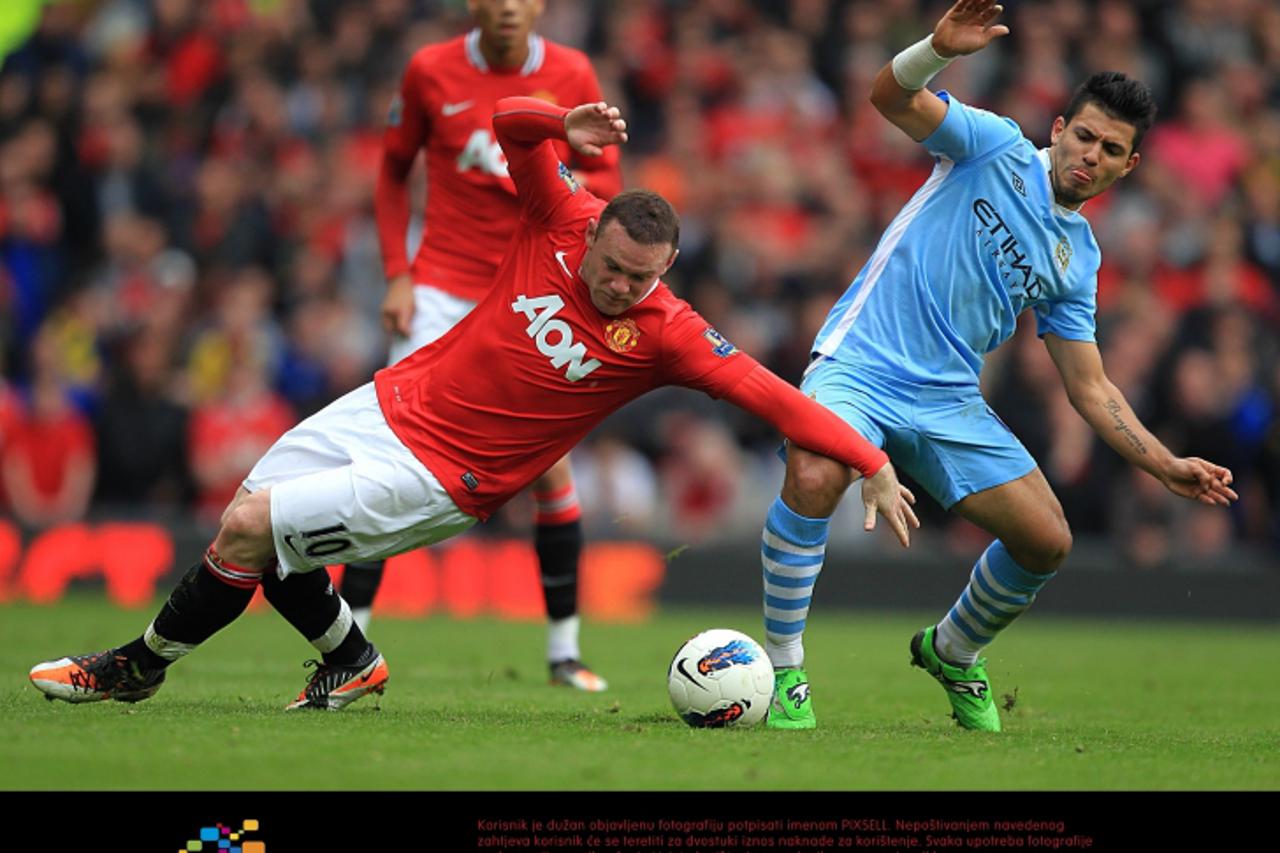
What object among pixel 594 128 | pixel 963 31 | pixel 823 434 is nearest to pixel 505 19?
pixel 594 128

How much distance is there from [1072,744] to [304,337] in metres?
10.7

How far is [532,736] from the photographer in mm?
6387

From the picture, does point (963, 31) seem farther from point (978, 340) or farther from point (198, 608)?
point (198, 608)

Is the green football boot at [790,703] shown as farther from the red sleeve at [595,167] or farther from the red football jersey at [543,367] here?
the red sleeve at [595,167]

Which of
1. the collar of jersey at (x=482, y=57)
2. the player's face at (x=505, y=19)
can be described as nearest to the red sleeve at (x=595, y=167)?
the collar of jersey at (x=482, y=57)

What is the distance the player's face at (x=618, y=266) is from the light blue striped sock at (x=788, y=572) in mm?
1049

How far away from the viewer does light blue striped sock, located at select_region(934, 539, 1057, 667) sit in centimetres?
742

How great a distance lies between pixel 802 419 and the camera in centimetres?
667

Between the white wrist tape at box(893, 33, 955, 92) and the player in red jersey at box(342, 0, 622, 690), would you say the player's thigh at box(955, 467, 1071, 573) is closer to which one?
the white wrist tape at box(893, 33, 955, 92)

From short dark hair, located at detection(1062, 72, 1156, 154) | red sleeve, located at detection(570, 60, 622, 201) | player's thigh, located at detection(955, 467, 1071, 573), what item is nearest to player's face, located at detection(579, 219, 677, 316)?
player's thigh, located at detection(955, 467, 1071, 573)

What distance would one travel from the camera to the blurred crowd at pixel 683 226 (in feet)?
50.1

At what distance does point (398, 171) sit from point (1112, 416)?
377 cm
